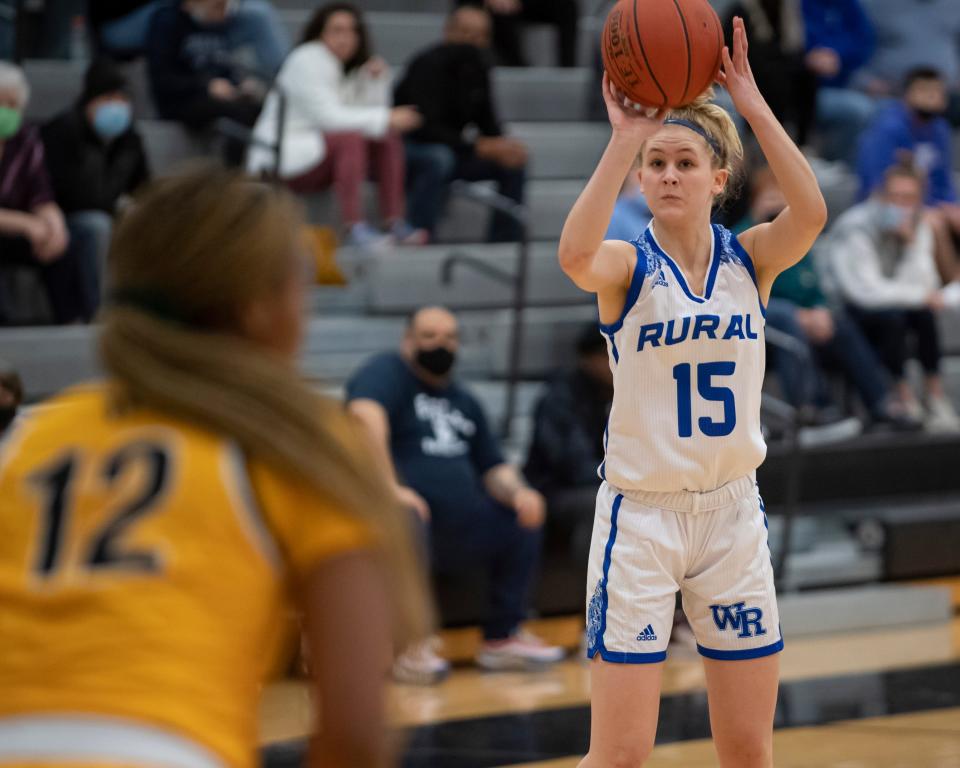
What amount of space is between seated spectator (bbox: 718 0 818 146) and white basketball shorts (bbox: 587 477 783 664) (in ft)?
21.1

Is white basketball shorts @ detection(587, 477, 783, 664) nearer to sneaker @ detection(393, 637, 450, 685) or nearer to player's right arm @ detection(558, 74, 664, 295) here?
player's right arm @ detection(558, 74, 664, 295)

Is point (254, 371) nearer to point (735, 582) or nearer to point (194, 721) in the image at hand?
point (194, 721)

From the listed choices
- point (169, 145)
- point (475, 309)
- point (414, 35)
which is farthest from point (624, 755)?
point (414, 35)

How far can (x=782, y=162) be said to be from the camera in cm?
336

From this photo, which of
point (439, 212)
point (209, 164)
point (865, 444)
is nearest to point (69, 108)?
point (439, 212)

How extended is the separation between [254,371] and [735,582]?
6.27 ft

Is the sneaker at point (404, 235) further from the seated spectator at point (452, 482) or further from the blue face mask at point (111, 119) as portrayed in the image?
the seated spectator at point (452, 482)

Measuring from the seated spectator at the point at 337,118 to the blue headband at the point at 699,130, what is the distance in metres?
4.55

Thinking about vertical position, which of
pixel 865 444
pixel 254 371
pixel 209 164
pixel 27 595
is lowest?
pixel 865 444

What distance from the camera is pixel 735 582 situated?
3.36 meters

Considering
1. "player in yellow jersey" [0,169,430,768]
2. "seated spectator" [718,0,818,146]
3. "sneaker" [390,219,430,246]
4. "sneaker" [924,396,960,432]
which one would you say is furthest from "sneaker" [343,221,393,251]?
"player in yellow jersey" [0,169,430,768]

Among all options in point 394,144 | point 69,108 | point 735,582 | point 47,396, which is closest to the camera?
point 735,582

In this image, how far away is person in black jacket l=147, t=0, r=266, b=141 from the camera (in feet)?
26.2

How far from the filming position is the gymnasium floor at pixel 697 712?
16.5ft
